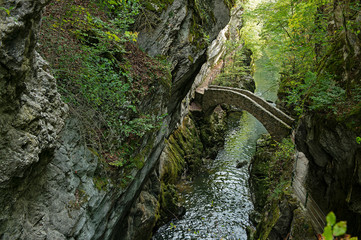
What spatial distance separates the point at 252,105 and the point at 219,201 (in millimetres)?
8013

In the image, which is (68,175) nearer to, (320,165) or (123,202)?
(123,202)

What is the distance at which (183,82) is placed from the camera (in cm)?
1042

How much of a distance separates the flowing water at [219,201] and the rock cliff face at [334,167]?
448 centimetres

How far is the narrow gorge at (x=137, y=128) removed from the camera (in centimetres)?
302

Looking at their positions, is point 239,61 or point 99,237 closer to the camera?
point 99,237

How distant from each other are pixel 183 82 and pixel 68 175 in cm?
727

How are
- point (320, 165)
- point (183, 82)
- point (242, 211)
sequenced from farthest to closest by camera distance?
point (242, 211), point (183, 82), point (320, 165)

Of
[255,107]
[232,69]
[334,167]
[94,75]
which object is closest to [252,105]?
[255,107]

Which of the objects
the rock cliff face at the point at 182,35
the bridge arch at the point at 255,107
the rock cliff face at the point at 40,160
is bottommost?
the rock cliff face at the point at 40,160

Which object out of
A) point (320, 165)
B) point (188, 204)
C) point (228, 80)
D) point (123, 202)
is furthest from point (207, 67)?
point (123, 202)

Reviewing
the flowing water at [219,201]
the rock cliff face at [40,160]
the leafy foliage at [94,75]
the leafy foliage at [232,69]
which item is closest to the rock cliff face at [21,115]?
the rock cliff face at [40,160]

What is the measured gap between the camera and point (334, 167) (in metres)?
6.16

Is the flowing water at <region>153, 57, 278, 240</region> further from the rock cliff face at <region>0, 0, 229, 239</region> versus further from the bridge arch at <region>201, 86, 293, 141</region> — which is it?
the rock cliff face at <region>0, 0, 229, 239</region>

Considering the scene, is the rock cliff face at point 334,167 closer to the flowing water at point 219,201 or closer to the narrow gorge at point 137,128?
the narrow gorge at point 137,128
